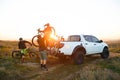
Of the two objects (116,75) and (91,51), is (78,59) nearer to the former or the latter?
(91,51)

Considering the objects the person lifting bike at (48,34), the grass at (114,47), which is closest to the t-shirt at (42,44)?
the person lifting bike at (48,34)

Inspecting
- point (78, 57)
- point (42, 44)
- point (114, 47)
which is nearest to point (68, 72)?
point (78, 57)

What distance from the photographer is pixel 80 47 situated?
51.9ft

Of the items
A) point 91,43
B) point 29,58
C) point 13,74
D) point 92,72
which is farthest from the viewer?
point 29,58

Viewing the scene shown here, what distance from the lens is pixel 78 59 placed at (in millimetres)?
15711

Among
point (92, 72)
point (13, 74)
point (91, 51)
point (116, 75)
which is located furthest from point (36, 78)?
point (91, 51)

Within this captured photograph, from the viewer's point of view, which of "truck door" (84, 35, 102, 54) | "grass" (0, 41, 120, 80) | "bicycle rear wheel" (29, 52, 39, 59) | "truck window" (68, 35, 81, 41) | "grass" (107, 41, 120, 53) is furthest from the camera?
"grass" (107, 41, 120, 53)

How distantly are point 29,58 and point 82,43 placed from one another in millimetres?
4683

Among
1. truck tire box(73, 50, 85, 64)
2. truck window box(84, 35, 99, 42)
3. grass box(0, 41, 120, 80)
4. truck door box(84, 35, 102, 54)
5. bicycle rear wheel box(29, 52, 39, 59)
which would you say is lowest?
grass box(0, 41, 120, 80)

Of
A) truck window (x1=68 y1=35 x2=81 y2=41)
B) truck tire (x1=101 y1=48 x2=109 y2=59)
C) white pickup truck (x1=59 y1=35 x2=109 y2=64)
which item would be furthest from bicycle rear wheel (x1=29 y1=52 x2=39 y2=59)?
truck tire (x1=101 y1=48 x2=109 y2=59)

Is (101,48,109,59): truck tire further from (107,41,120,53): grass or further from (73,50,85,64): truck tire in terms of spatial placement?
(107,41,120,53): grass

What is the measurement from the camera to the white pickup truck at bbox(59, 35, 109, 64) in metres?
15.4

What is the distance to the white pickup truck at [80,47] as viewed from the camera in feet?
50.6

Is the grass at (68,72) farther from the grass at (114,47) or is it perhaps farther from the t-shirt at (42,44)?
the grass at (114,47)
